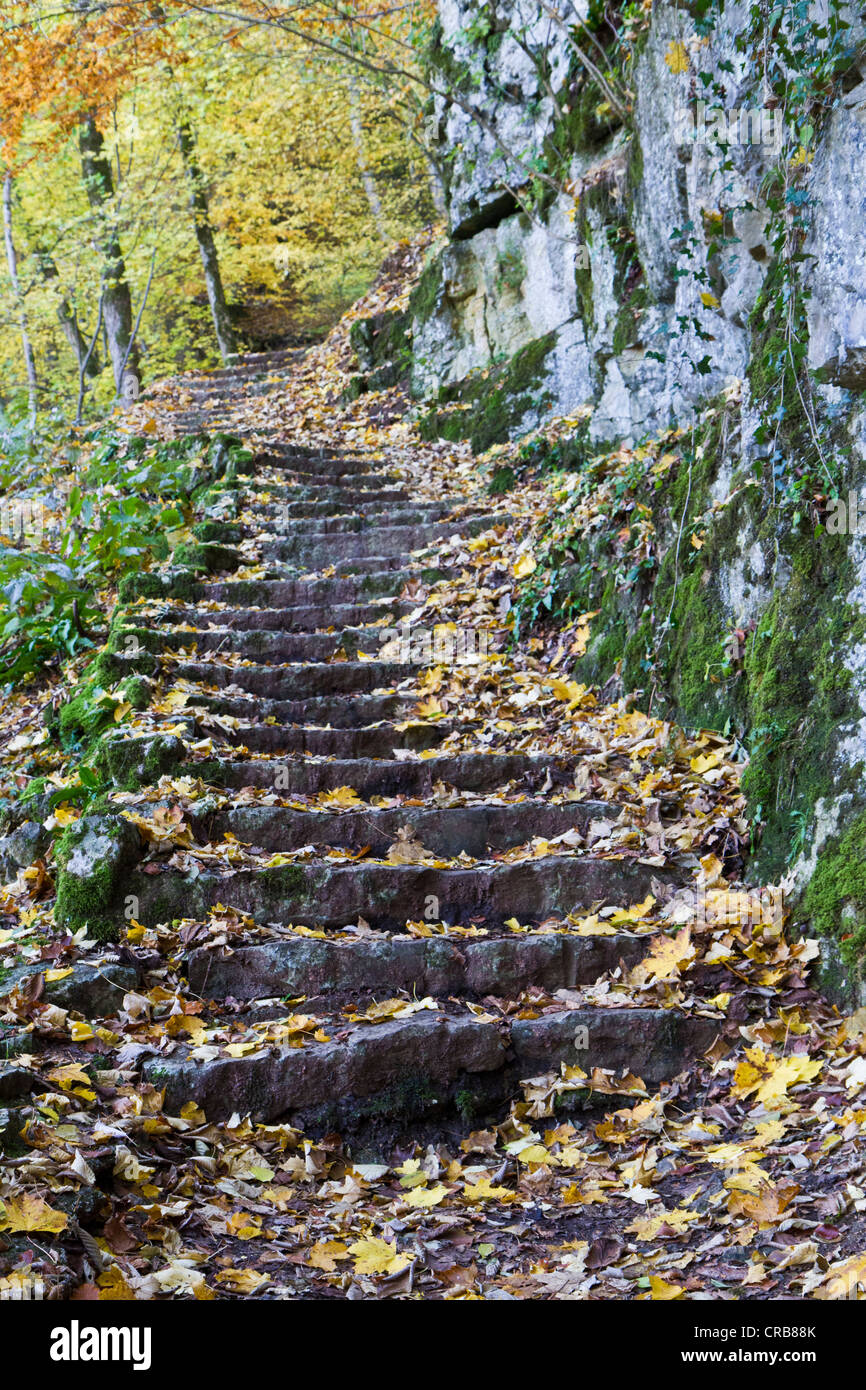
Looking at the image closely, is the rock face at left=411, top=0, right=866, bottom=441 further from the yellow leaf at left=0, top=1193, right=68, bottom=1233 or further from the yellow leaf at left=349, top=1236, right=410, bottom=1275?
the yellow leaf at left=0, top=1193, right=68, bottom=1233

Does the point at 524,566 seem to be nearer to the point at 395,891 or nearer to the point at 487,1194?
the point at 395,891

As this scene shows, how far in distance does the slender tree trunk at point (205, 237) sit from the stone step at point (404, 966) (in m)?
13.5

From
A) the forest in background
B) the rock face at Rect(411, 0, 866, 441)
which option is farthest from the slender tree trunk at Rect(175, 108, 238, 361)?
the rock face at Rect(411, 0, 866, 441)

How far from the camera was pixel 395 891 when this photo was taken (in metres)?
3.97

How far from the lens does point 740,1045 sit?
10.9 feet

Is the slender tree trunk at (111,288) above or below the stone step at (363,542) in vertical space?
above

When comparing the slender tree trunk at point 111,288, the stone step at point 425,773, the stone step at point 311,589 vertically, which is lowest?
the stone step at point 425,773

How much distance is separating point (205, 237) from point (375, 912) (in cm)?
1483

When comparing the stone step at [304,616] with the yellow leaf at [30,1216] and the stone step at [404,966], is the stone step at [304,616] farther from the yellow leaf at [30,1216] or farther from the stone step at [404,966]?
the yellow leaf at [30,1216]

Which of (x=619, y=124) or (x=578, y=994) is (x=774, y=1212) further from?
(x=619, y=124)

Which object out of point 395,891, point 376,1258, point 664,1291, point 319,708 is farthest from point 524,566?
point 664,1291

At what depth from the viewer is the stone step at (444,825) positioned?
4.35 metres

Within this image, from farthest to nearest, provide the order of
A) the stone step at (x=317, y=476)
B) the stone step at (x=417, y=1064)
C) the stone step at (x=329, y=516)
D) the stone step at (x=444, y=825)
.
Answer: the stone step at (x=317, y=476)
the stone step at (x=329, y=516)
the stone step at (x=444, y=825)
the stone step at (x=417, y=1064)

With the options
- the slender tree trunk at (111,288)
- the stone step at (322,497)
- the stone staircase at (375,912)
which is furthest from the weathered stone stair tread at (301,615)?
the slender tree trunk at (111,288)
